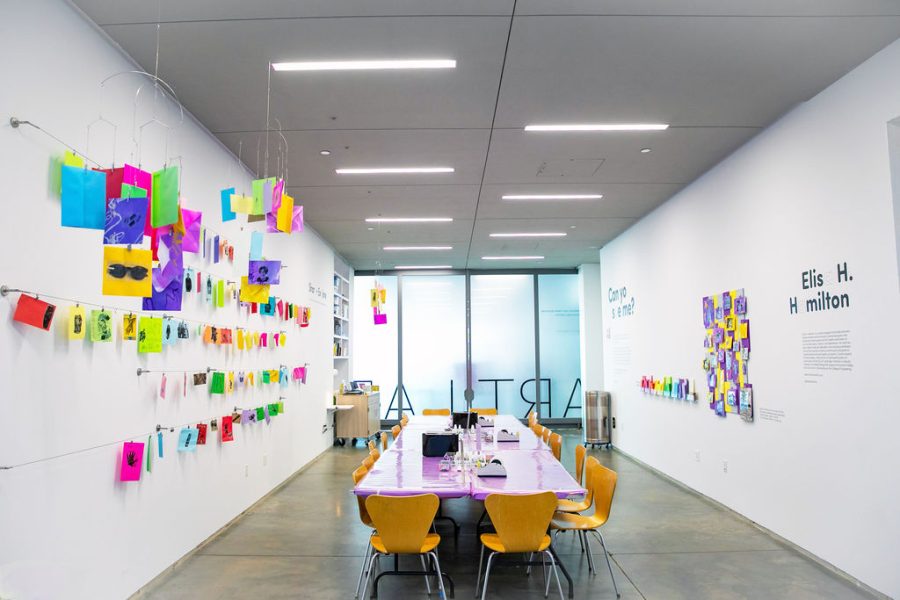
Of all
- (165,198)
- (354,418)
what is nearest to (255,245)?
(165,198)

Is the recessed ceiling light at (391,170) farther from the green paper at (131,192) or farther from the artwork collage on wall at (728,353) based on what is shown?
the green paper at (131,192)

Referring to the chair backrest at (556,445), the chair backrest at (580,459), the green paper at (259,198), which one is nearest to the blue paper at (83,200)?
the green paper at (259,198)

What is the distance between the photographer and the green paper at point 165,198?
2.86 metres

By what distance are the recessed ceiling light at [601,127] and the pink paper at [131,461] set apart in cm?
383

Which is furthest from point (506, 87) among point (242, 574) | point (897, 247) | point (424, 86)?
point (242, 574)

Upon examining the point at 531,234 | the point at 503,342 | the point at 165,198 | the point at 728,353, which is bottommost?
the point at 728,353

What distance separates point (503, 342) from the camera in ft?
44.3

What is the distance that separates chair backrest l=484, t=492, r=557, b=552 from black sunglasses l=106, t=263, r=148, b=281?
87.9 inches

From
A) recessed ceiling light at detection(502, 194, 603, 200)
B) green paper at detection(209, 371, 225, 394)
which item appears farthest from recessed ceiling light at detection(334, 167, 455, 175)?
green paper at detection(209, 371, 225, 394)

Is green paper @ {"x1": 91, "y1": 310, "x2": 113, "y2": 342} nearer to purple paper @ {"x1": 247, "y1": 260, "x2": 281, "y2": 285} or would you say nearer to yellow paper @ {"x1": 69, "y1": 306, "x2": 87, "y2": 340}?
yellow paper @ {"x1": 69, "y1": 306, "x2": 87, "y2": 340}

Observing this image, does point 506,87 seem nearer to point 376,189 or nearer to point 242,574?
point 376,189

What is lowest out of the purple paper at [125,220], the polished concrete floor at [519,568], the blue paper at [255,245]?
the polished concrete floor at [519,568]

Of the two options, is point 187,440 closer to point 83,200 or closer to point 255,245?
point 255,245

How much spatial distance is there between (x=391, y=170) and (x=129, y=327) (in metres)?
3.21
